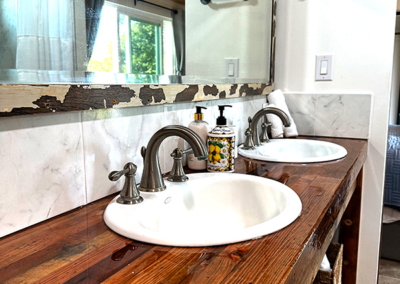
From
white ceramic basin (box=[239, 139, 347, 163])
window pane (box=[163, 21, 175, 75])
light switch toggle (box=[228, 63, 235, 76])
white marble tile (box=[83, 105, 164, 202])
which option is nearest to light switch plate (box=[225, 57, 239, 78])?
light switch toggle (box=[228, 63, 235, 76])

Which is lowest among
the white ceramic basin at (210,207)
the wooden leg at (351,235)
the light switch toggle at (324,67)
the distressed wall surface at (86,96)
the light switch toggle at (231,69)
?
the wooden leg at (351,235)

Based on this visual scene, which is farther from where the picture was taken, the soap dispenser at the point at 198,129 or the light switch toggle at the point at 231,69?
the light switch toggle at the point at 231,69

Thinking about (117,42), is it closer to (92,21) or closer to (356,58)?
(92,21)

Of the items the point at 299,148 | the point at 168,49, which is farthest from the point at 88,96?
the point at 299,148

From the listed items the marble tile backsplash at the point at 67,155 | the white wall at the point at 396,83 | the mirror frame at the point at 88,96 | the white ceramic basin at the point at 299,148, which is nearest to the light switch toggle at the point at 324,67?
the white ceramic basin at the point at 299,148

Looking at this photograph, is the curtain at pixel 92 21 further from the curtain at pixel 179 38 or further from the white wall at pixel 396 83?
the white wall at pixel 396 83

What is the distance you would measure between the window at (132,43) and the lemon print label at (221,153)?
235 mm

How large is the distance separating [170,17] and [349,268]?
1485mm

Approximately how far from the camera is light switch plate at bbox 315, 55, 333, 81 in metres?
1.65

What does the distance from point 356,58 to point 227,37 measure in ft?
2.12

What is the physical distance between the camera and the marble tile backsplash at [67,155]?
0.60 meters

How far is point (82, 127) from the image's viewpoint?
0.72 m

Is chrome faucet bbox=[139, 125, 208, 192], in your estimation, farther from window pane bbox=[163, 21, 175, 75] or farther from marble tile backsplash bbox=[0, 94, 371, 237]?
window pane bbox=[163, 21, 175, 75]

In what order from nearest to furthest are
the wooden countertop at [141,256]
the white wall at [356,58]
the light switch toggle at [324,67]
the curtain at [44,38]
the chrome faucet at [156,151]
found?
the wooden countertop at [141,256] < the curtain at [44,38] < the chrome faucet at [156,151] < the white wall at [356,58] < the light switch toggle at [324,67]
